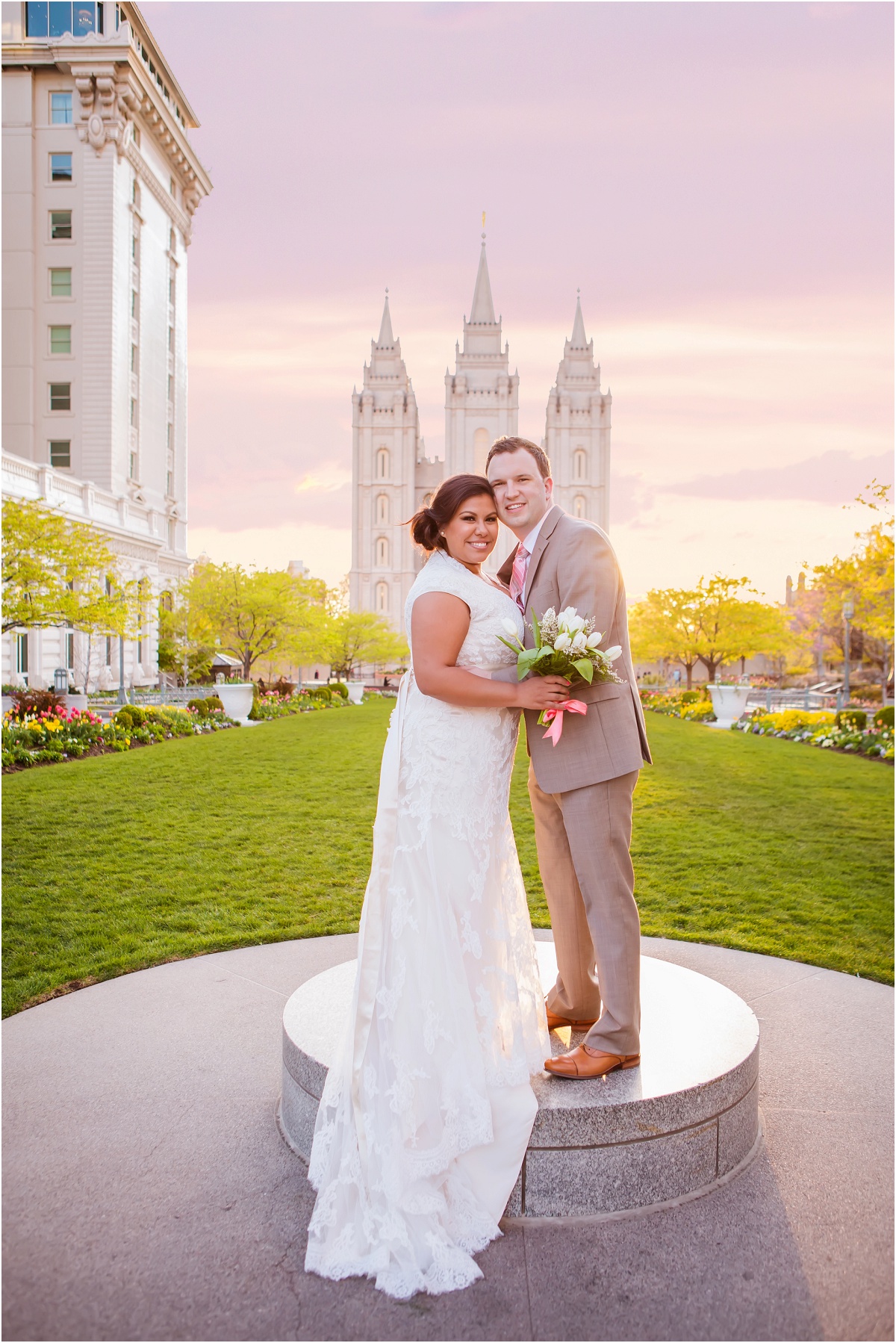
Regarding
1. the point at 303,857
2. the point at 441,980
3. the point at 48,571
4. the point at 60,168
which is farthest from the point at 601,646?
the point at 60,168

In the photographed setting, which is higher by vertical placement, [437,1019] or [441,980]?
[441,980]

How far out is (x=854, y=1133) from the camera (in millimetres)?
3447

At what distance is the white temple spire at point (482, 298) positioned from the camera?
285 ft

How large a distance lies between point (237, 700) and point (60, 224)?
27.2 metres

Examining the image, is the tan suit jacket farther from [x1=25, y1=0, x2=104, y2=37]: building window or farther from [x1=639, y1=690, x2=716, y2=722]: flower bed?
[x1=25, y1=0, x2=104, y2=37]: building window

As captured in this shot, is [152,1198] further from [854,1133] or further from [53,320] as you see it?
[53,320]

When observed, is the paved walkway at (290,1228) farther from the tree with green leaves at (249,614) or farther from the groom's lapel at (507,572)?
the tree with green leaves at (249,614)

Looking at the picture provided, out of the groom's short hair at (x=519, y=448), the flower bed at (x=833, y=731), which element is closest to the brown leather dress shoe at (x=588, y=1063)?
the groom's short hair at (x=519, y=448)

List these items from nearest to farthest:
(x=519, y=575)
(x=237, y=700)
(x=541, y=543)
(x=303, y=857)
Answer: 1. (x=541, y=543)
2. (x=519, y=575)
3. (x=303, y=857)
4. (x=237, y=700)

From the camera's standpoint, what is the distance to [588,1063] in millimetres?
3174

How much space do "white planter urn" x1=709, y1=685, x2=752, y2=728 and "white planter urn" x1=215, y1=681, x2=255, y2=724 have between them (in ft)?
40.4

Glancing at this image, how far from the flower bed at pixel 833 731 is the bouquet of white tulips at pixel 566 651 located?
14432 mm

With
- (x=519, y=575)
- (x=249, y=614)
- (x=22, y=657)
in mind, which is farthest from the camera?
(x=249, y=614)

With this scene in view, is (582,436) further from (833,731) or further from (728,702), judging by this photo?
(833,731)
